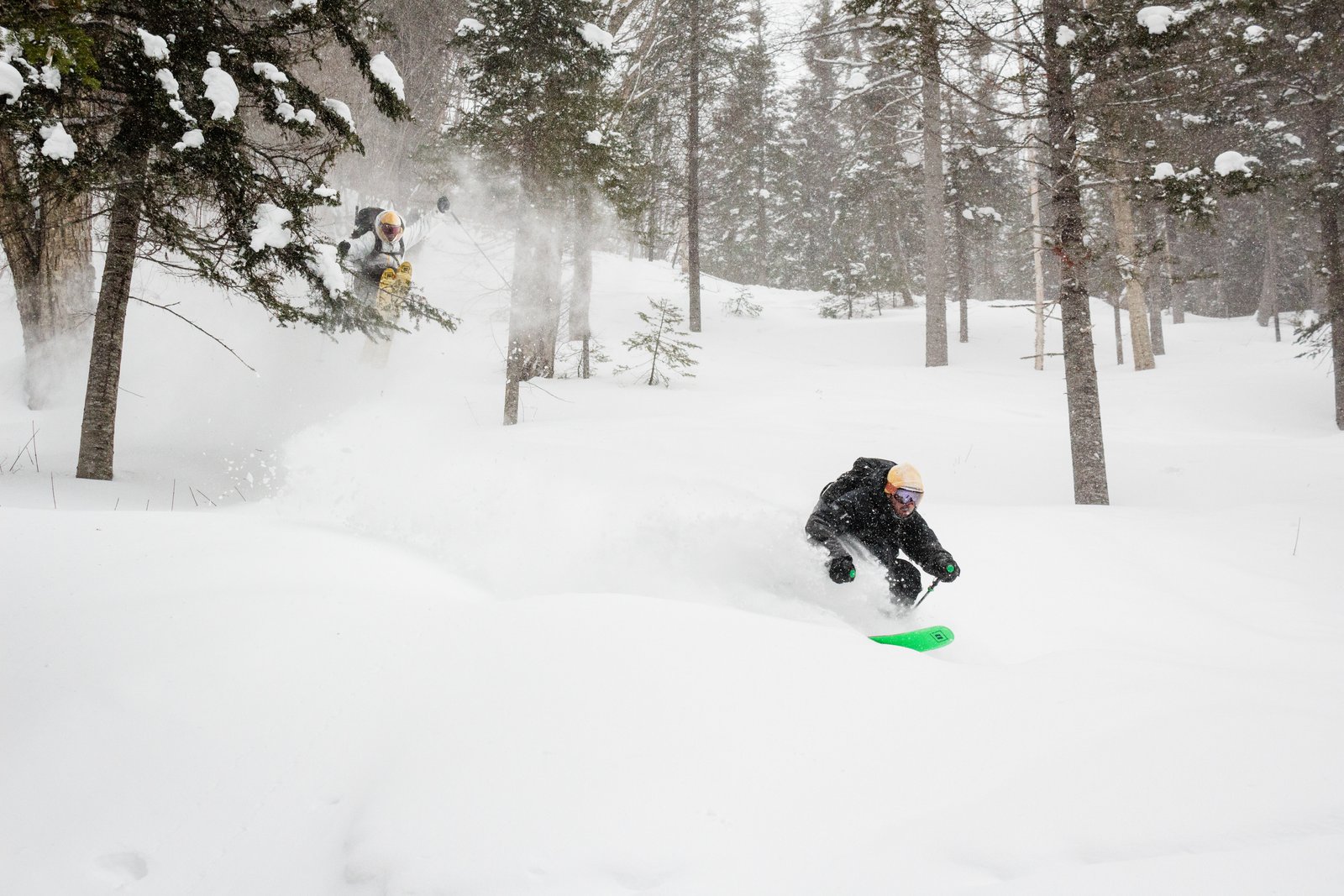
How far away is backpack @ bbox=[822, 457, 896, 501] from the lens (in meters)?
5.48

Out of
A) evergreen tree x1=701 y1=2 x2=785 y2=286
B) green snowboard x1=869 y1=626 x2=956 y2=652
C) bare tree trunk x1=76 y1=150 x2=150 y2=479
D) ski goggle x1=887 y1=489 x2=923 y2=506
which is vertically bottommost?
green snowboard x1=869 y1=626 x2=956 y2=652

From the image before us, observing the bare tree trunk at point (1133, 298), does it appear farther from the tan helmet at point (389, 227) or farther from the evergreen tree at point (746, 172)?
the tan helmet at point (389, 227)

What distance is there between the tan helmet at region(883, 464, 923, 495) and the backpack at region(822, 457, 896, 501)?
236 mm

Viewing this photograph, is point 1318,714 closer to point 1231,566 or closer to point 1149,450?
point 1231,566

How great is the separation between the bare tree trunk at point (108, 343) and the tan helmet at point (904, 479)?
22.8ft

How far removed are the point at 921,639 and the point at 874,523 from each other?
1.13 meters

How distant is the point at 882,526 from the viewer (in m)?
5.45

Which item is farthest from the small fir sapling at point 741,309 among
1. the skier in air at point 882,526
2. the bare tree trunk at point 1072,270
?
the skier in air at point 882,526

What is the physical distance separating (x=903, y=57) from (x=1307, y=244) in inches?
1099

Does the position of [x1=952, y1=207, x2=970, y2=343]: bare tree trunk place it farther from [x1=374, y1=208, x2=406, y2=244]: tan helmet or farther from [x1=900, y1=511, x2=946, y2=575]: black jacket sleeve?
[x1=900, y1=511, x2=946, y2=575]: black jacket sleeve

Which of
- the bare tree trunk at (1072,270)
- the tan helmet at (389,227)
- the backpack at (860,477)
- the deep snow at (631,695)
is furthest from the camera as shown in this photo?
the tan helmet at (389,227)

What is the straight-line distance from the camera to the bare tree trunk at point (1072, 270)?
7441 millimetres

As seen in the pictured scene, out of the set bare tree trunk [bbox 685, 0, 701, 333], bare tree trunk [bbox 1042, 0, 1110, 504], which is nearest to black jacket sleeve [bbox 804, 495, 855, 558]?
bare tree trunk [bbox 1042, 0, 1110, 504]

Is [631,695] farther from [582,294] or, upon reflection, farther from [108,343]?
[582,294]
